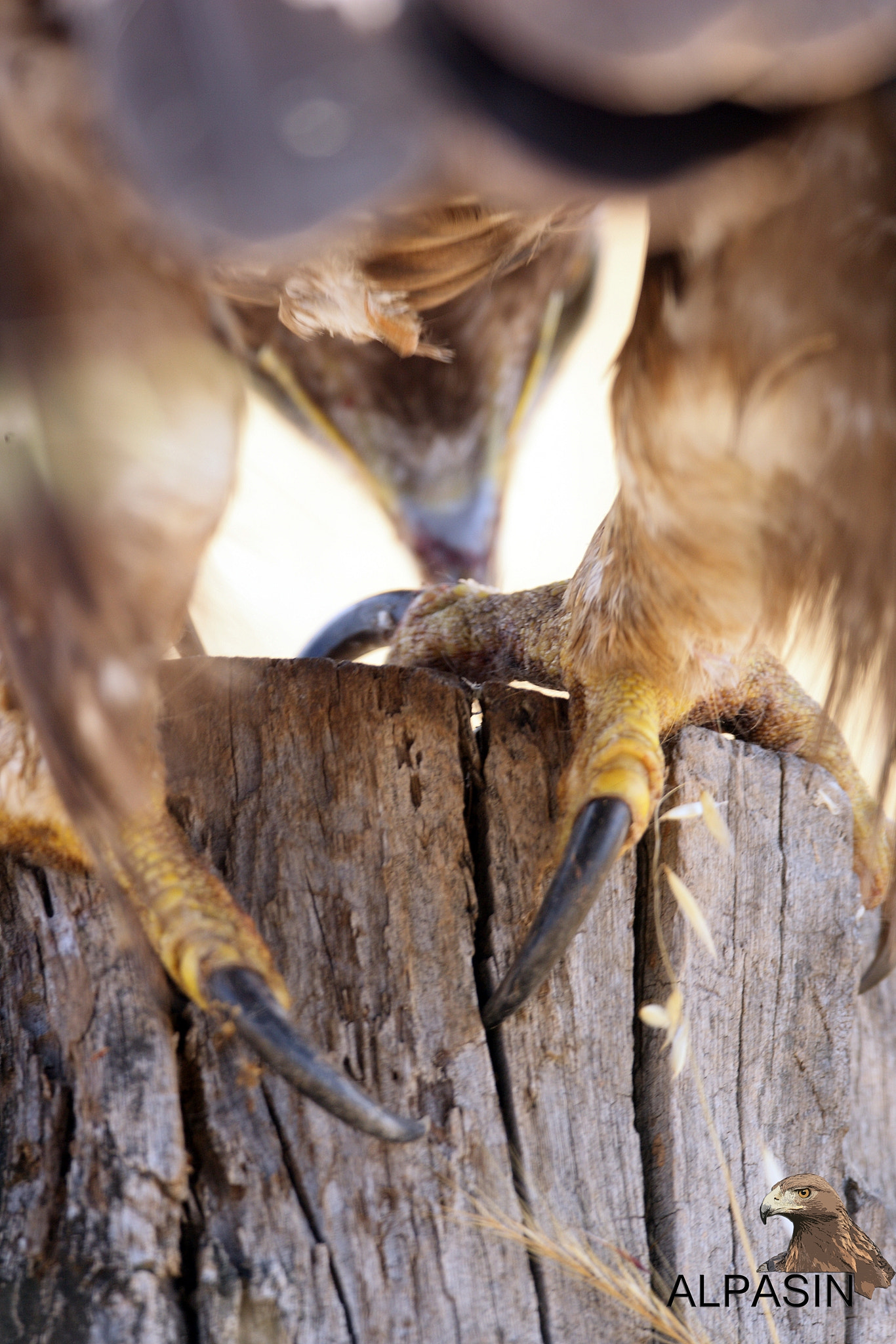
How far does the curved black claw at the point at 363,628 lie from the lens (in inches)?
59.3

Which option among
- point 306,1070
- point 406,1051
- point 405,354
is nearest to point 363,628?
point 405,354

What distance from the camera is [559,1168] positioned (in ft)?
3.28

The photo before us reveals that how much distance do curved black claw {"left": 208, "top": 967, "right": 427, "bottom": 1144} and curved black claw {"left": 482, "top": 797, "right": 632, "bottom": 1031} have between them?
0.46 ft

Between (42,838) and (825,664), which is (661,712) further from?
(42,838)

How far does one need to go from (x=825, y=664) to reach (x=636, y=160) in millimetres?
478

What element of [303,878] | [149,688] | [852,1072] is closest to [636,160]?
[149,688]

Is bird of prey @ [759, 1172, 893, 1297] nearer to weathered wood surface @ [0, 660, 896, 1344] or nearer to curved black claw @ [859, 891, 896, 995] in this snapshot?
weathered wood surface @ [0, 660, 896, 1344]

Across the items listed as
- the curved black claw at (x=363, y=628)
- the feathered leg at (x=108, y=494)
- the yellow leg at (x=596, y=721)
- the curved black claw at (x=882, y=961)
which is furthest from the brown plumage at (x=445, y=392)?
the curved black claw at (x=882, y=961)

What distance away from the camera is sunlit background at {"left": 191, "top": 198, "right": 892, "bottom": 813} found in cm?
174

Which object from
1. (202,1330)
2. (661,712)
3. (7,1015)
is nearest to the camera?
(202,1330)

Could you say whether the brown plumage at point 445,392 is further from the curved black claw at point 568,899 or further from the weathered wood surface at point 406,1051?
the curved black claw at point 568,899

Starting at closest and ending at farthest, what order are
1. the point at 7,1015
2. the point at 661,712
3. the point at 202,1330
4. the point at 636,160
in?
the point at 636,160
the point at 202,1330
the point at 7,1015
the point at 661,712

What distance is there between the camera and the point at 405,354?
115cm

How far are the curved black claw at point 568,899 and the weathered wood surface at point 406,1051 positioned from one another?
0.34 feet
